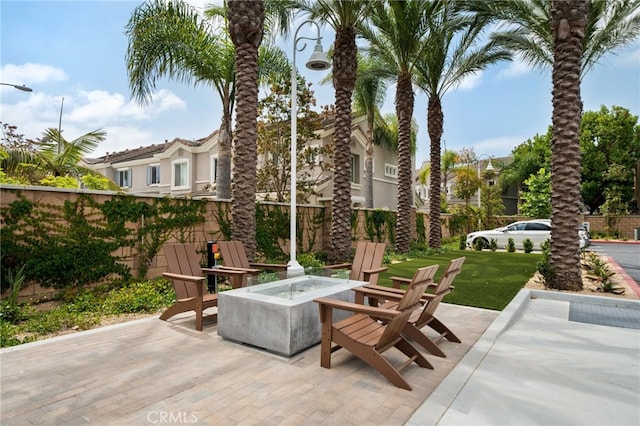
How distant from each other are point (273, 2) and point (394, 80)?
8587 millimetres

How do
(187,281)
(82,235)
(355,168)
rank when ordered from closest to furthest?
1. (187,281)
2. (82,235)
3. (355,168)

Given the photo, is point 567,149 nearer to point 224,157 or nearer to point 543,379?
point 543,379

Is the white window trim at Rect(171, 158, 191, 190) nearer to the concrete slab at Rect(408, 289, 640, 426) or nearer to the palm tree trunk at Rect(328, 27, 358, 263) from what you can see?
the palm tree trunk at Rect(328, 27, 358, 263)

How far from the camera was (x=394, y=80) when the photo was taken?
19.1 metres

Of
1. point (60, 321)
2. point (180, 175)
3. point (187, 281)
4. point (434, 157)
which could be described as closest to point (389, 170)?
point (434, 157)

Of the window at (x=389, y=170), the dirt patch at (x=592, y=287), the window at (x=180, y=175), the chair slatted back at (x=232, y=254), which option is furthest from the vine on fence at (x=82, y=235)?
the window at (x=389, y=170)

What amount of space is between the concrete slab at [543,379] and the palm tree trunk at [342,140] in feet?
24.0

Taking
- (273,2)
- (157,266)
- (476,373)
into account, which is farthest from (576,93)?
(157,266)

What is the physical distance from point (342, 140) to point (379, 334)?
32.3ft

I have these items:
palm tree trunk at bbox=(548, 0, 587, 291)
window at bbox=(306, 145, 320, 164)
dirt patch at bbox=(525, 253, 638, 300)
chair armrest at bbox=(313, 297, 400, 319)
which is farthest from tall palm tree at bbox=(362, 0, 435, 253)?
chair armrest at bbox=(313, 297, 400, 319)

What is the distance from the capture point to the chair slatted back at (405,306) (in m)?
3.87

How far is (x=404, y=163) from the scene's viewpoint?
17297mm

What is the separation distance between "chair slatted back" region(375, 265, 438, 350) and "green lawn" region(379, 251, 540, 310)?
3.73 m

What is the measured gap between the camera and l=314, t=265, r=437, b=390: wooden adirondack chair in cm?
384
